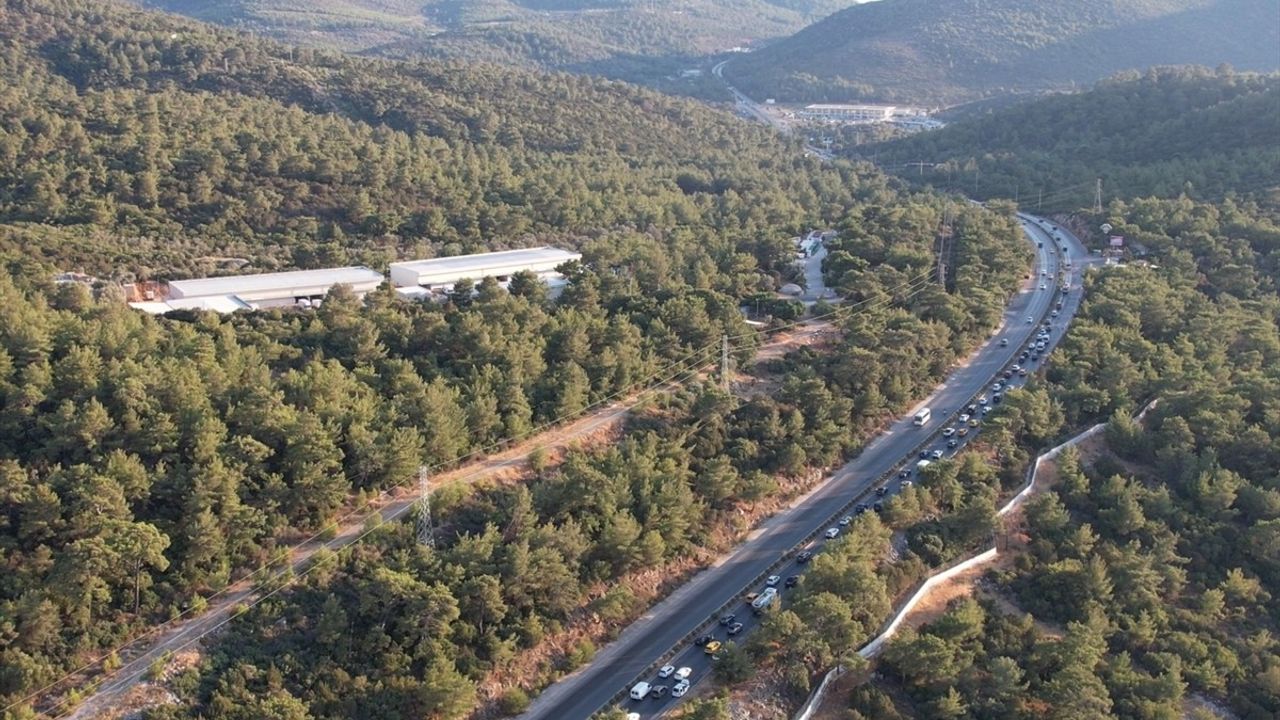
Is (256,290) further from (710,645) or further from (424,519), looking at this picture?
(710,645)

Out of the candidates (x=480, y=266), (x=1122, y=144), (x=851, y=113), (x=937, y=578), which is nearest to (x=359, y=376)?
(x=480, y=266)

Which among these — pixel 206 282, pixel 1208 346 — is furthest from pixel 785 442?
pixel 206 282

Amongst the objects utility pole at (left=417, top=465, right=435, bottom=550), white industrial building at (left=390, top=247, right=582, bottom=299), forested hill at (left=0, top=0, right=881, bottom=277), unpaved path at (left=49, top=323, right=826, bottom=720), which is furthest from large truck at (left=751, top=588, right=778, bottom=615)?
forested hill at (left=0, top=0, right=881, bottom=277)

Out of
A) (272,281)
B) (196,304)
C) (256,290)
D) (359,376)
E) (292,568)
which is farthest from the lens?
(272,281)

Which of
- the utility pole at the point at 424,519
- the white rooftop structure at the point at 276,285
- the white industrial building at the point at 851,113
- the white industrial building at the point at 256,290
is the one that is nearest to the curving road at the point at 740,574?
the utility pole at the point at 424,519

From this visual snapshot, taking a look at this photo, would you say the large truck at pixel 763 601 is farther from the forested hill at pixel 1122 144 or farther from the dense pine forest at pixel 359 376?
the forested hill at pixel 1122 144
